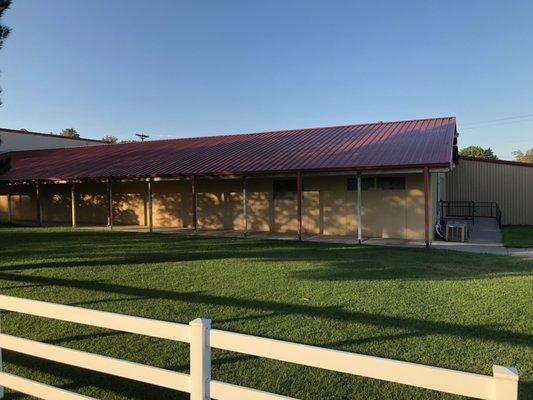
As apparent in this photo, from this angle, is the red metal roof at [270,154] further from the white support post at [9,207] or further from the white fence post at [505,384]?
the white fence post at [505,384]

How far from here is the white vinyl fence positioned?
226 cm

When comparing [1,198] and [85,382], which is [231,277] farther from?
[1,198]

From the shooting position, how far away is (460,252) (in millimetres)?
12742

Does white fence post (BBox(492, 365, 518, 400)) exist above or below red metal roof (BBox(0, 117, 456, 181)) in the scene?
below

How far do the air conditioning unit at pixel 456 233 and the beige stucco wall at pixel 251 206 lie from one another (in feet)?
2.87

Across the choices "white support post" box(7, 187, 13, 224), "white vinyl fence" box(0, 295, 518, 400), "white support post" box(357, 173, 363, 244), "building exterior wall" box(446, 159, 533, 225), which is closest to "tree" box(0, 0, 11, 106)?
"white vinyl fence" box(0, 295, 518, 400)

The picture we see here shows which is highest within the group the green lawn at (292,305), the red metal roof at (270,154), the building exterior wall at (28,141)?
the building exterior wall at (28,141)

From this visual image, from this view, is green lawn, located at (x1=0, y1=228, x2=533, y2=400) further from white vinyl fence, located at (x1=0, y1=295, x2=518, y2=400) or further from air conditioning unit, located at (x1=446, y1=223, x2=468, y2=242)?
air conditioning unit, located at (x1=446, y1=223, x2=468, y2=242)

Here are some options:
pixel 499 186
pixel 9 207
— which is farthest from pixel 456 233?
pixel 9 207

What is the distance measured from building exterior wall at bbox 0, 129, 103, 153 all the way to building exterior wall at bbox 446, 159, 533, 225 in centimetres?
2776

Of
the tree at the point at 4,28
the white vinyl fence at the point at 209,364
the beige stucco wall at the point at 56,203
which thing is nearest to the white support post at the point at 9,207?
the beige stucco wall at the point at 56,203

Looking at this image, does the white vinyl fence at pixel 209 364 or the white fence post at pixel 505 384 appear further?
the white vinyl fence at pixel 209 364

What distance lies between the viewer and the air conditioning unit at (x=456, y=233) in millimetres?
15281

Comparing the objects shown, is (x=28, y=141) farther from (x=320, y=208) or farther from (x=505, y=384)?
(x=505, y=384)
